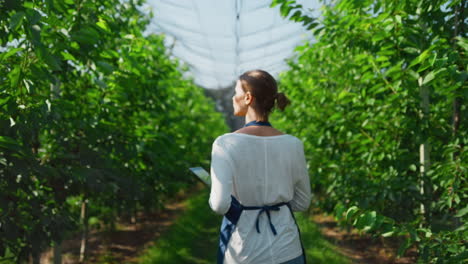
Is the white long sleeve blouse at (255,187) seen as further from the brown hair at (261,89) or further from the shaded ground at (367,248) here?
the shaded ground at (367,248)

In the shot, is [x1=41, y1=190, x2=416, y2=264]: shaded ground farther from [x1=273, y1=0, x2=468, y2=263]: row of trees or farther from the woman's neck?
the woman's neck

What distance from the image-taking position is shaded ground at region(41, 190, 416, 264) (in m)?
5.11

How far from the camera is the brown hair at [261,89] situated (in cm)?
180

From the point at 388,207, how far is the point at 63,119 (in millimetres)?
2644

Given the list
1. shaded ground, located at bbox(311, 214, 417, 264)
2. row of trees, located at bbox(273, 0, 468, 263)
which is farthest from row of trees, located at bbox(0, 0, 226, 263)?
shaded ground, located at bbox(311, 214, 417, 264)

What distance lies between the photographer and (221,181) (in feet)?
5.48

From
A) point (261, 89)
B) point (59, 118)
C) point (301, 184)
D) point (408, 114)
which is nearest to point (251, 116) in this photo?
point (261, 89)

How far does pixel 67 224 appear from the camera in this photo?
274cm

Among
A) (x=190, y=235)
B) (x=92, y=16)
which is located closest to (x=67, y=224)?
(x=92, y=16)

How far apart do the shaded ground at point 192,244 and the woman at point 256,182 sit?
2973 millimetres

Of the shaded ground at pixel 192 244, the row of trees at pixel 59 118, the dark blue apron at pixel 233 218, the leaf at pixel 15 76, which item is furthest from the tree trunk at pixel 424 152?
the leaf at pixel 15 76

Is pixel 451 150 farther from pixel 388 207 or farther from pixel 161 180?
pixel 161 180

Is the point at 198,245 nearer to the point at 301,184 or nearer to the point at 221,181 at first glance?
the point at 301,184

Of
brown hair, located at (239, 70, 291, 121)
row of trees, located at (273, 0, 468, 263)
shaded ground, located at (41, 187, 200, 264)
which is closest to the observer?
brown hair, located at (239, 70, 291, 121)
